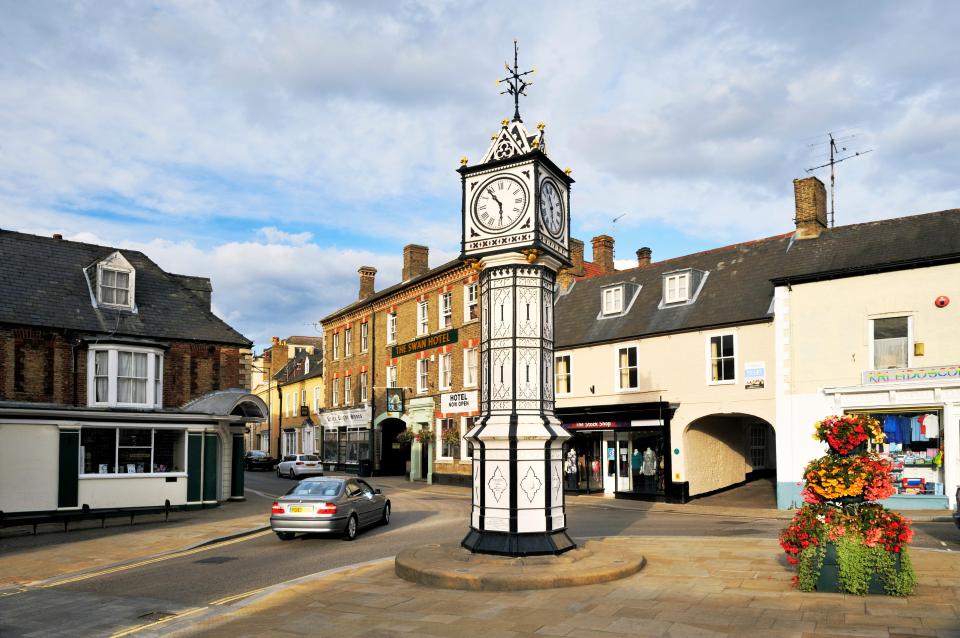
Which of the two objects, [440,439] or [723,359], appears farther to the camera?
[440,439]

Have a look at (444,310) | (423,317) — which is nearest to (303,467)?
(423,317)

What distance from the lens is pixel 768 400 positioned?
83.7 feet

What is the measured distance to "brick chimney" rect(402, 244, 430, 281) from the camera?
4353cm

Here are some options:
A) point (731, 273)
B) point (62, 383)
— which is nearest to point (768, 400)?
point (731, 273)

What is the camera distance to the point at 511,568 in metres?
12.1

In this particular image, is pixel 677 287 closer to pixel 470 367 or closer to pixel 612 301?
pixel 612 301

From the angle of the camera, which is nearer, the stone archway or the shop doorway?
the stone archway

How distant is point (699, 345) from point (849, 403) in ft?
17.8

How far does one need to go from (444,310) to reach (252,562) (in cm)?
2421

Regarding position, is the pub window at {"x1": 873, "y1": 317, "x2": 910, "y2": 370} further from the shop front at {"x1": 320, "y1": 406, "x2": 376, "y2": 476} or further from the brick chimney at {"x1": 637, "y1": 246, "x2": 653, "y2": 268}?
the shop front at {"x1": 320, "y1": 406, "x2": 376, "y2": 476}

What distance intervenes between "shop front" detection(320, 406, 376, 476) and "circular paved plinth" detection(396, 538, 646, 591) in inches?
1220

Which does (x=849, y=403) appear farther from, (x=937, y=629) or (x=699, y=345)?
(x=937, y=629)

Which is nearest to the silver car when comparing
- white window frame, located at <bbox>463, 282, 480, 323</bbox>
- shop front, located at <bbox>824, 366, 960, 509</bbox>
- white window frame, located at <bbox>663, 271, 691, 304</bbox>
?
shop front, located at <bbox>824, 366, 960, 509</bbox>

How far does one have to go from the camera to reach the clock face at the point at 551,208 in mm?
13961
